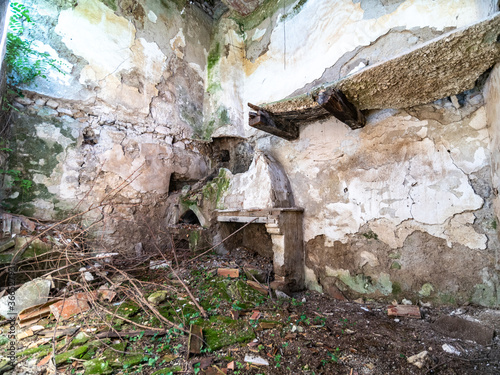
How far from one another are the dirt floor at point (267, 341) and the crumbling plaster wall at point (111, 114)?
196cm

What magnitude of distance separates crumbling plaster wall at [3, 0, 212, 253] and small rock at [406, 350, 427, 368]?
158 inches

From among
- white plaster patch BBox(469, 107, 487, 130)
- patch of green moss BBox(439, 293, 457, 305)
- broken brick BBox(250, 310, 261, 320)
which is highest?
white plaster patch BBox(469, 107, 487, 130)

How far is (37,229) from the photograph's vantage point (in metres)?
3.28

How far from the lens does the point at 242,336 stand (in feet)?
7.37

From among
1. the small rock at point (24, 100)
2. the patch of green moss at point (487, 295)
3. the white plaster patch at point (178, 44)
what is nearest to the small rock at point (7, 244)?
the small rock at point (24, 100)

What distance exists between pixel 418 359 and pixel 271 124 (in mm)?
3022

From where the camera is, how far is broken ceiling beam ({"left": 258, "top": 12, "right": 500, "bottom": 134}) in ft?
5.89

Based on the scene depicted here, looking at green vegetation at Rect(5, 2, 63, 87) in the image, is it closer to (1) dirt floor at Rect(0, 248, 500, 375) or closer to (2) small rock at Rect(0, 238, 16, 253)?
(2) small rock at Rect(0, 238, 16, 253)

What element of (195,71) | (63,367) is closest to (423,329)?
(63,367)

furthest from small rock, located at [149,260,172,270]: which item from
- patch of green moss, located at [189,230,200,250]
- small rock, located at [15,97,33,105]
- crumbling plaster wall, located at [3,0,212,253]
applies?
small rock, located at [15,97,33,105]

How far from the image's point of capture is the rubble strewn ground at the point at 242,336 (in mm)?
1850

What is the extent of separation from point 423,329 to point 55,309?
13.1ft

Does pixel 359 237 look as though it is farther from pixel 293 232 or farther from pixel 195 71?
pixel 195 71

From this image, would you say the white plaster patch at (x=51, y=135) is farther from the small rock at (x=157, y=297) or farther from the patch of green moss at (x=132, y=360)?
the patch of green moss at (x=132, y=360)
